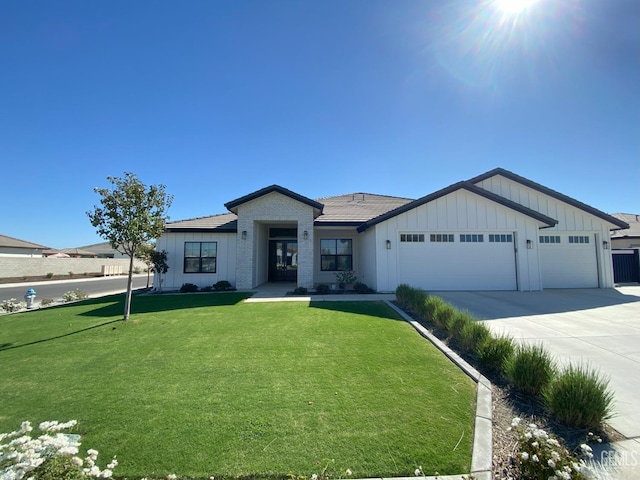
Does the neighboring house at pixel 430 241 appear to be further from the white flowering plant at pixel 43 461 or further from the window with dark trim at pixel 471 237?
the white flowering plant at pixel 43 461

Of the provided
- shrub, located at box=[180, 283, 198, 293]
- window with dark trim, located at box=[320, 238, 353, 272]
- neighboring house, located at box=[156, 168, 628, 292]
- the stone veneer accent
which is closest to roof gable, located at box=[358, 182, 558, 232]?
neighboring house, located at box=[156, 168, 628, 292]

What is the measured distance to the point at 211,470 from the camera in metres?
2.56

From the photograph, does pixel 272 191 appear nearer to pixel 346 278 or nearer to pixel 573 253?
pixel 346 278

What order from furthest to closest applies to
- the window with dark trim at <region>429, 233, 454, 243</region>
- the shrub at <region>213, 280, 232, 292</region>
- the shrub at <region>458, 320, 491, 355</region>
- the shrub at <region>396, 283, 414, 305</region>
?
the shrub at <region>213, 280, 232, 292</region>
the window with dark trim at <region>429, 233, 454, 243</region>
the shrub at <region>396, 283, 414, 305</region>
the shrub at <region>458, 320, 491, 355</region>

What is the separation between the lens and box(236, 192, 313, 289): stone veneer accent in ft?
45.1

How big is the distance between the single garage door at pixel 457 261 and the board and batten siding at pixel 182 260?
28.5 ft

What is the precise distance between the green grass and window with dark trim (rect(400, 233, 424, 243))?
22.0 feet

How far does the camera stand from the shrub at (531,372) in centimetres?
385

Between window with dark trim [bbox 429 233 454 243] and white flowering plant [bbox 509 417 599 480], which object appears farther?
window with dark trim [bbox 429 233 454 243]

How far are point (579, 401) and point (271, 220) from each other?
1233cm

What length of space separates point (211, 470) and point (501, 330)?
6.81 meters

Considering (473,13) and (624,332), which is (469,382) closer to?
(624,332)

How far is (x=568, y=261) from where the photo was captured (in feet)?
47.0

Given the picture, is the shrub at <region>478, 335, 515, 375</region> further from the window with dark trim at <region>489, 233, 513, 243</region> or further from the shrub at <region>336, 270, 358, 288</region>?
the window with dark trim at <region>489, 233, 513, 243</region>
